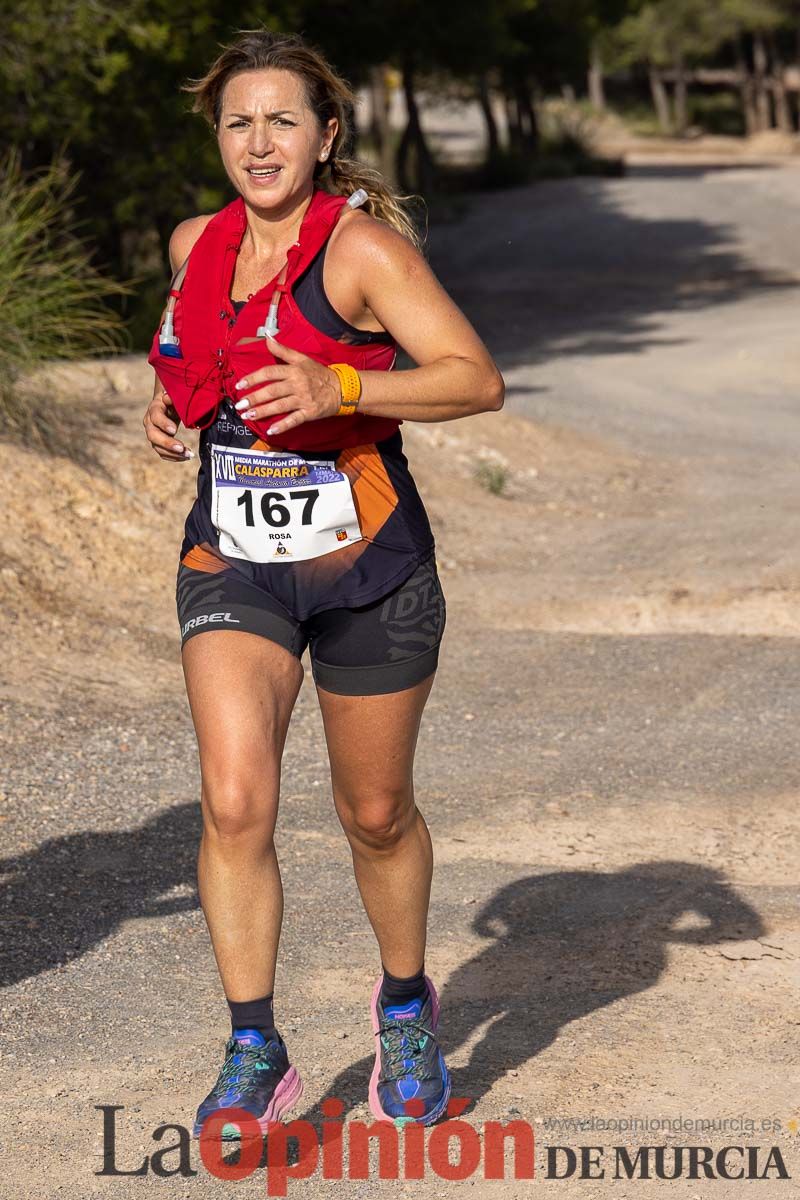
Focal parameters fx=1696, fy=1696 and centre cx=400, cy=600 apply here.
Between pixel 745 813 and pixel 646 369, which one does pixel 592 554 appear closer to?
pixel 745 813

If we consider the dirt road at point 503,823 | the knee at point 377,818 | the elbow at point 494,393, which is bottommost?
the dirt road at point 503,823

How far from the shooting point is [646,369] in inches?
680

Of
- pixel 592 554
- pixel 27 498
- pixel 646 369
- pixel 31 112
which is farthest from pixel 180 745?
pixel 646 369

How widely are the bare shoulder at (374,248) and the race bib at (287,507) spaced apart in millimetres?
398

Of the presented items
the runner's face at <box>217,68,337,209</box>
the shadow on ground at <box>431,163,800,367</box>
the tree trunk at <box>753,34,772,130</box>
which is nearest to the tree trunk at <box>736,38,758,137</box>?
the tree trunk at <box>753,34,772,130</box>

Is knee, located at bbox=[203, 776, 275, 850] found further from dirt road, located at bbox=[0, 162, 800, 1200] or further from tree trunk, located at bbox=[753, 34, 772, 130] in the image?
tree trunk, located at bbox=[753, 34, 772, 130]

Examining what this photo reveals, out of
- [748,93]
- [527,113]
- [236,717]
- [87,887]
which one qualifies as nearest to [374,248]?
[236,717]

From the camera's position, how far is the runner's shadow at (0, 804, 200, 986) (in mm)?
4793

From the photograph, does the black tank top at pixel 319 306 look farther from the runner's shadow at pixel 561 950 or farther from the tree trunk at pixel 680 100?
the tree trunk at pixel 680 100

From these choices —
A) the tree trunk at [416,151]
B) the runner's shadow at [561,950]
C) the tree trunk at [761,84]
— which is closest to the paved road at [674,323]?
the tree trunk at [416,151]

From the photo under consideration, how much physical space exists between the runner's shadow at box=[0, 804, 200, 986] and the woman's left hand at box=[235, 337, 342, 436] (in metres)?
2.17

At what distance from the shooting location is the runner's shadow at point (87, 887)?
15.7 feet

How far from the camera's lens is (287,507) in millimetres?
3314

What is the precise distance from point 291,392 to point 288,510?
0.36 metres
